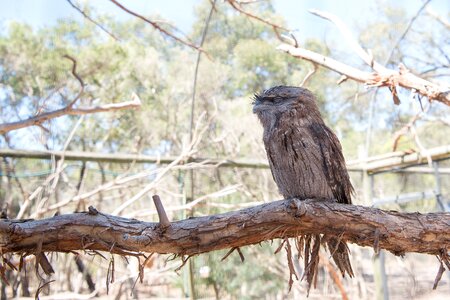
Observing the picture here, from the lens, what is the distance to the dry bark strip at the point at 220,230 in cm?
134

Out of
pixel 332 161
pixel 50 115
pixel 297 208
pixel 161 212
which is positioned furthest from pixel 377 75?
pixel 50 115

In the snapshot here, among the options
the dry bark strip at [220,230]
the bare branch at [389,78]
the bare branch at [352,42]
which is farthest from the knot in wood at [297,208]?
the bare branch at [352,42]

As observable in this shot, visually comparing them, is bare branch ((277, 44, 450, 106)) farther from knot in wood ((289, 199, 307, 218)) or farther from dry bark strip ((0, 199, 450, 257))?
knot in wood ((289, 199, 307, 218))

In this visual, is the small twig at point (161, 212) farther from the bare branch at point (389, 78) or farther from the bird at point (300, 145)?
the bare branch at point (389, 78)

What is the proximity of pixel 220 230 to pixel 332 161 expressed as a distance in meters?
0.71

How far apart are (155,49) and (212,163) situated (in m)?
6.29

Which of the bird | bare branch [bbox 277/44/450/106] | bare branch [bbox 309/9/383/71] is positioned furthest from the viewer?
bare branch [bbox 309/9/383/71]

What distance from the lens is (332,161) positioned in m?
1.87

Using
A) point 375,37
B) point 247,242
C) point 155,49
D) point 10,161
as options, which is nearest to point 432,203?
point 247,242

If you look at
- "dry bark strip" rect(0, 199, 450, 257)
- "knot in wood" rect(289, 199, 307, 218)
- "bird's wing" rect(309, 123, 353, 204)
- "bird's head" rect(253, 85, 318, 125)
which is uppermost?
"bird's head" rect(253, 85, 318, 125)

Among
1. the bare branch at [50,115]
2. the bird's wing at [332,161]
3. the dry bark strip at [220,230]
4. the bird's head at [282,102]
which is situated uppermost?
the bare branch at [50,115]

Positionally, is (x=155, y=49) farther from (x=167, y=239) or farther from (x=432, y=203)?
(x=167, y=239)

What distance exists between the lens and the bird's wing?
5.98 feet

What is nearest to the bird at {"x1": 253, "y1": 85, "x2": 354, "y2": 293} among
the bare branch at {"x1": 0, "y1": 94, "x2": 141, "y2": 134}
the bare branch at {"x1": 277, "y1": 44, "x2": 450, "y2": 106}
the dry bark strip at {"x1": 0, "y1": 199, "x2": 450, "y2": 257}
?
the dry bark strip at {"x1": 0, "y1": 199, "x2": 450, "y2": 257}
